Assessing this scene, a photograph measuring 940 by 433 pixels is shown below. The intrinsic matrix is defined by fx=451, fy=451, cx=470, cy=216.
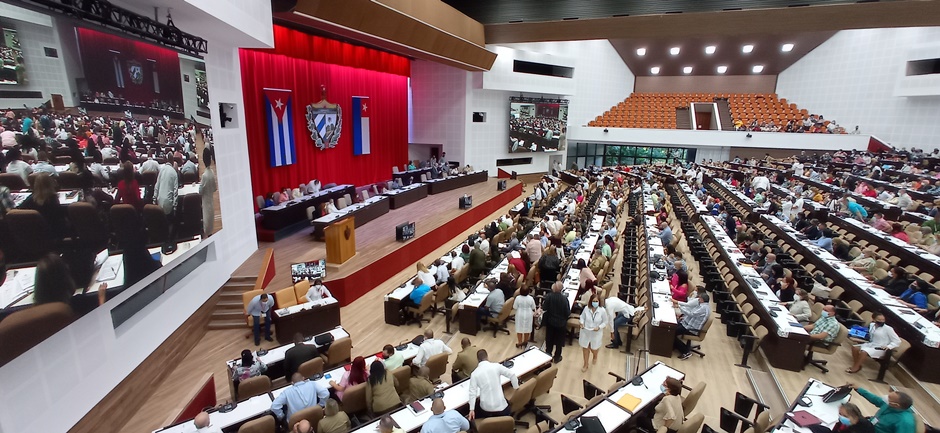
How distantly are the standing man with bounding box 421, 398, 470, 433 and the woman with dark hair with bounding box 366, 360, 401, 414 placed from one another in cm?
80

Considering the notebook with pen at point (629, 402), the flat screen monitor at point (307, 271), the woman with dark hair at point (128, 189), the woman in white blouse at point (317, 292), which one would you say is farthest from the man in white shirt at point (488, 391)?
the flat screen monitor at point (307, 271)

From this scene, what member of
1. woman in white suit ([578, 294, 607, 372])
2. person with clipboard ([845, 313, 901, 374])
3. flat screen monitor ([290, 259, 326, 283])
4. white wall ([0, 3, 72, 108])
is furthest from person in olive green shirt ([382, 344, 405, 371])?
person with clipboard ([845, 313, 901, 374])

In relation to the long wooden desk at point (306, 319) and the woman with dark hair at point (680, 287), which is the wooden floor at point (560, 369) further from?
the woman with dark hair at point (680, 287)

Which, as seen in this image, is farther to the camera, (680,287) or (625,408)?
(680,287)

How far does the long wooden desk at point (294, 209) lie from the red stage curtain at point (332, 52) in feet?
13.8

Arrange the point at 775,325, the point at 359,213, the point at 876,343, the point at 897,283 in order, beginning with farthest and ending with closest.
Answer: the point at 359,213, the point at 897,283, the point at 775,325, the point at 876,343

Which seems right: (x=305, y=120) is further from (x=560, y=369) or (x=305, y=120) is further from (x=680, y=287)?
(x=680, y=287)

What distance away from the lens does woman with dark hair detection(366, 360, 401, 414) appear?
523 cm

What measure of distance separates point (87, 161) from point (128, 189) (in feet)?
2.44

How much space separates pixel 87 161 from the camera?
4.86m

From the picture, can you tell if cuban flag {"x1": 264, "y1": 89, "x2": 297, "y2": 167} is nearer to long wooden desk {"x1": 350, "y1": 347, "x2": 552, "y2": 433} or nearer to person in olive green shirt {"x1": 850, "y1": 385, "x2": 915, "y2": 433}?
long wooden desk {"x1": 350, "y1": 347, "x2": 552, "y2": 433}

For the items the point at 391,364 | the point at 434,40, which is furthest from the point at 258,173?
the point at 391,364

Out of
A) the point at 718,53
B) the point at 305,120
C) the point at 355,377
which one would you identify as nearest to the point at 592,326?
the point at 355,377

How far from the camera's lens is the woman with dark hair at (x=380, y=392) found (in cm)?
523
